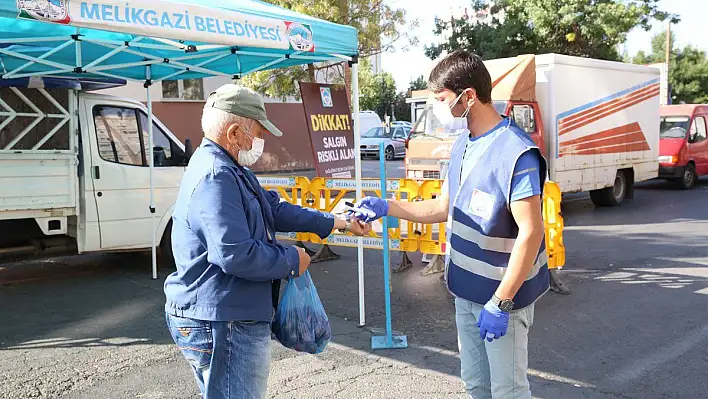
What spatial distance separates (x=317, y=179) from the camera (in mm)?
7949

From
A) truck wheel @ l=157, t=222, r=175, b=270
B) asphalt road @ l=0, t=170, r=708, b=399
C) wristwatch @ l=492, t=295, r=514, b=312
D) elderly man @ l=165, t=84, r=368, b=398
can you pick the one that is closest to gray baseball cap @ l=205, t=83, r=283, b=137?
elderly man @ l=165, t=84, r=368, b=398

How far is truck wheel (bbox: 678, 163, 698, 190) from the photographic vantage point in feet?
54.5

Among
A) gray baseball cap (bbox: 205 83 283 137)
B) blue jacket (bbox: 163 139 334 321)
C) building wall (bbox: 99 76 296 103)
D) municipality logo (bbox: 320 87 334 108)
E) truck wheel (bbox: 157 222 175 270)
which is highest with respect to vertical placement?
building wall (bbox: 99 76 296 103)

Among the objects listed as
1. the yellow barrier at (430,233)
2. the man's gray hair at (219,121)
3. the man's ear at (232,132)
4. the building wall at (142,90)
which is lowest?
the yellow barrier at (430,233)

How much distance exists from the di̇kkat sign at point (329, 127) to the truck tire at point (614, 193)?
757cm

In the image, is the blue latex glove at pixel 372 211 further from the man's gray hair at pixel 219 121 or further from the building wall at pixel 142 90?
the building wall at pixel 142 90

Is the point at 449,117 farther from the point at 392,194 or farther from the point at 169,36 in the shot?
the point at 392,194

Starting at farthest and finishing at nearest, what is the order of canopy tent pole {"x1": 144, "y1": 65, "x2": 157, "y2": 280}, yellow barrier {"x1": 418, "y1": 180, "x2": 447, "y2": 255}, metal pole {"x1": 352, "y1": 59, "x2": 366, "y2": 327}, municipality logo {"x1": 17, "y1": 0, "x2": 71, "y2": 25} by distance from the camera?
canopy tent pole {"x1": 144, "y1": 65, "x2": 157, "y2": 280}
yellow barrier {"x1": 418, "y1": 180, "x2": 447, "y2": 255}
metal pole {"x1": 352, "y1": 59, "x2": 366, "y2": 327}
municipality logo {"x1": 17, "y1": 0, "x2": 71, "y2": 25}

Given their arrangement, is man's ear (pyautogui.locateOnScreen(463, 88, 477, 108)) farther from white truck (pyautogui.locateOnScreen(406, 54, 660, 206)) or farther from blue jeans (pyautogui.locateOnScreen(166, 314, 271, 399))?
white truck (pyautogui.locateOnScreen(406, 54, 660, 206))

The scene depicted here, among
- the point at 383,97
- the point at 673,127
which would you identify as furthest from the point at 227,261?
the point at 383,97

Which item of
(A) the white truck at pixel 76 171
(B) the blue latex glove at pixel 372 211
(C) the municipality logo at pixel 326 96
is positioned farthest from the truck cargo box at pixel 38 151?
(B) the blue latex glove at pixel 372 211

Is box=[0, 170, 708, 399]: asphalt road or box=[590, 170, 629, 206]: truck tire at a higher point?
box=[590, 170, 629, 206]: truck tire

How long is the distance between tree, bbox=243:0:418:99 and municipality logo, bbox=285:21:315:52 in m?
9.99

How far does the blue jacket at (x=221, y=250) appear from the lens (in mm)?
2316
